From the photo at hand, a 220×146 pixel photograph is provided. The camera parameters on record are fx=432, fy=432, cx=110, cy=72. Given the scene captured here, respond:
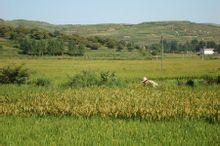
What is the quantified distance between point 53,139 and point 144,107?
621cm

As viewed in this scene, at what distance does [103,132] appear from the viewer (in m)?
12.8

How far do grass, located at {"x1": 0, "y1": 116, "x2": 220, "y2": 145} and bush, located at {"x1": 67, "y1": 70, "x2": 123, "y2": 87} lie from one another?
48.0 ft

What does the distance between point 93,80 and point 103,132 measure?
60.5ft

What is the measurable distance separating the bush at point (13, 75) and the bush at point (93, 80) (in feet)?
12.7

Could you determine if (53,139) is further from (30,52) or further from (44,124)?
(30,52)

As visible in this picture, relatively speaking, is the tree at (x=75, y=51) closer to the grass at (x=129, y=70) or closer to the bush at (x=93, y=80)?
the grass at (x=129, y=70)

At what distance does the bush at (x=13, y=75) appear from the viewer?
104 ft

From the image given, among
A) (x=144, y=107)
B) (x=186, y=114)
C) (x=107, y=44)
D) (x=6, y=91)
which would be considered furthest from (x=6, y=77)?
(x=107, y=44)

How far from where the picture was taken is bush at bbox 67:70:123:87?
1187 inches

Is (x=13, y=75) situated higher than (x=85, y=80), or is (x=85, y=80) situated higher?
(x=13, y=75)

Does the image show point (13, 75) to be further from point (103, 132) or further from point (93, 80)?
point (103, 132)

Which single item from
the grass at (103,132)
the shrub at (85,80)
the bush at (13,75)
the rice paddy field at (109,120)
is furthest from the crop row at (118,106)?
the bush at (13,75)

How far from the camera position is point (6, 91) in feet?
84.8

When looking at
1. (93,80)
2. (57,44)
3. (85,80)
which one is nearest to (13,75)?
(85,80)
